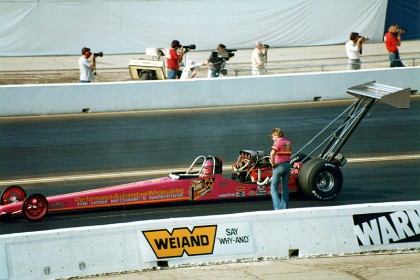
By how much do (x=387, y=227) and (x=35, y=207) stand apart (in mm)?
5152

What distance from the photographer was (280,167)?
1305 centimetres

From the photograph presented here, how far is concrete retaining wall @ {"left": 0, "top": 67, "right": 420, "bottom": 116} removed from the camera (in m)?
21.6

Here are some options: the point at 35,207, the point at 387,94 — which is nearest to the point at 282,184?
the point at 387,94

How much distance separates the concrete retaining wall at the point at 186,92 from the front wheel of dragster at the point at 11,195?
864cm

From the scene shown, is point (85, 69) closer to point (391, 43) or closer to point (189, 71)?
point (189, 71)

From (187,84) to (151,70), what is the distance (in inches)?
113

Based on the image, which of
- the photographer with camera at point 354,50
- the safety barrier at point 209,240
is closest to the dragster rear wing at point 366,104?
the safety barrier at point 209,240

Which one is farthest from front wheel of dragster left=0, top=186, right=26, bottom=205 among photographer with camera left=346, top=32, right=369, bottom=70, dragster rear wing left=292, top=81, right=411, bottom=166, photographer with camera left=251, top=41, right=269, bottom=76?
photographer with camera left=346, top=32, right=369, bottom=70

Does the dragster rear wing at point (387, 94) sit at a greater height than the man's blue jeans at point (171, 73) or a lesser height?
lesser

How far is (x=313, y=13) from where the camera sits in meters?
36.1

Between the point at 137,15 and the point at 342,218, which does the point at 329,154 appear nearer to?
the point at 342,218

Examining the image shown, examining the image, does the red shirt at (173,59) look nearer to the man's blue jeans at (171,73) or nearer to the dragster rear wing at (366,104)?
the man's blue jeans at (171,73)

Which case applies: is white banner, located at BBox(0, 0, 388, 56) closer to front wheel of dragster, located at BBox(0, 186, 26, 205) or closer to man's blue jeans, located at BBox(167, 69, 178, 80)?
man's blue jeans, located at BBox(167, 69, 178, 80)

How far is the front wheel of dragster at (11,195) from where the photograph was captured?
12.9 metres
